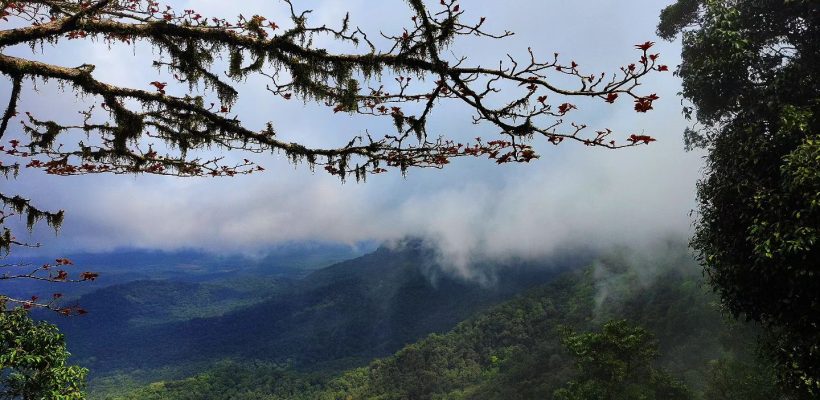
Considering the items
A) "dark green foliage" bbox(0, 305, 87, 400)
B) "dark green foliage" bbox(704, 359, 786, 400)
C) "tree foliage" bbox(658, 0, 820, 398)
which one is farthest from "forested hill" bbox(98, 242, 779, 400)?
"dark green foliage" bbox(0, 305, 87, 400)

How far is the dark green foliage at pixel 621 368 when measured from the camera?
992 inches

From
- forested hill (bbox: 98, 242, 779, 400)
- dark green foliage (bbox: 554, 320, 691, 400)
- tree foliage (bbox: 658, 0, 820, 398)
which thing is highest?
tree foliage (bbox: 658, 0, 820, 398)

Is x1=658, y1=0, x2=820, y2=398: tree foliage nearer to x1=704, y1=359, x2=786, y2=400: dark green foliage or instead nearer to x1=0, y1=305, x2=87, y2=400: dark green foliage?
x1=704, y1=359, x2=786, y2=400: dark green foliage

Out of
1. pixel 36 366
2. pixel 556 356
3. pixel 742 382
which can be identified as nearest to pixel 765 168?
pixel 742 382

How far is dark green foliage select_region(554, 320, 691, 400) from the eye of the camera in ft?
82.7

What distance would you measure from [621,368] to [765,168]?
21015mm

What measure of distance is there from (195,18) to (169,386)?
134420 mm

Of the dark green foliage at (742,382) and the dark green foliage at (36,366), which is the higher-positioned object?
the dark green foliage at (36,366)

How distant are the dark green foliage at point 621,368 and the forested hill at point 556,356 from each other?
9 cm

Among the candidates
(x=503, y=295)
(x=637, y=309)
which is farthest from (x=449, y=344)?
(x=503, y=295)

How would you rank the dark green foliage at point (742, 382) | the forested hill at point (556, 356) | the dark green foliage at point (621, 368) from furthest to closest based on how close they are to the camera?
1. the forested hill at point (556, 356)
2. the dark green foliage at point (621, 368)
3. the dark green foliage at point (742, 382)

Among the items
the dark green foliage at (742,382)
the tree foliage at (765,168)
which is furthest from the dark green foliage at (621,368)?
the tree foliage at (765,168)

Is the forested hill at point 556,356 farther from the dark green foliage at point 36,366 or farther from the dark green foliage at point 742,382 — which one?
the dark green foliage at point 36,366

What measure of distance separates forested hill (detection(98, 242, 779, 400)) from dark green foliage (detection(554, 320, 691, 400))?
0.09 m
